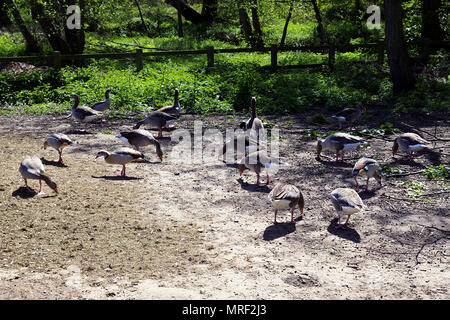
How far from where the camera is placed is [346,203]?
25.1 ft

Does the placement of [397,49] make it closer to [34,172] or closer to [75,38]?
[34,172]

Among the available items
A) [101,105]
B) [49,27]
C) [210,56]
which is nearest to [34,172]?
[101,105]

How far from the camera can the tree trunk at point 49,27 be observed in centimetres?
2169

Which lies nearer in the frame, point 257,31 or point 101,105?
point 101,105

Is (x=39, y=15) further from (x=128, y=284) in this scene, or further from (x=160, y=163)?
(x=128, y=284)

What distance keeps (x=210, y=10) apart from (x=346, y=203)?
101 feet

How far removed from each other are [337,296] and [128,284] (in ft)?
8.75

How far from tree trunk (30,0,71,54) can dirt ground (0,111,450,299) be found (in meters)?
12.4

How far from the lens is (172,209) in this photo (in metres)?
8.82

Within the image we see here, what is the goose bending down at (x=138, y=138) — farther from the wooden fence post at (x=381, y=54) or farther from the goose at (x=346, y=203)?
the wooden fence post at (x=381, y=54)

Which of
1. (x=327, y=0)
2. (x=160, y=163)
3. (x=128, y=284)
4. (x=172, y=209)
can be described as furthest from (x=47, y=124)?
(x=327, y=0)

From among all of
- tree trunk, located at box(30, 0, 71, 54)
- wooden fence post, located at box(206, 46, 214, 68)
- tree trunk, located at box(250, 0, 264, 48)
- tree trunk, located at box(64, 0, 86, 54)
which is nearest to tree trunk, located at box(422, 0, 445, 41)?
tree trunk, located at box(250, 0, 264, 48)

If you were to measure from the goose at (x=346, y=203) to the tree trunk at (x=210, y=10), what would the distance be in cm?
2955

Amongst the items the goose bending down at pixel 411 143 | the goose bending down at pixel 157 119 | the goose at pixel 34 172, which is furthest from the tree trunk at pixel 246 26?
the goose at pixel 34 172
